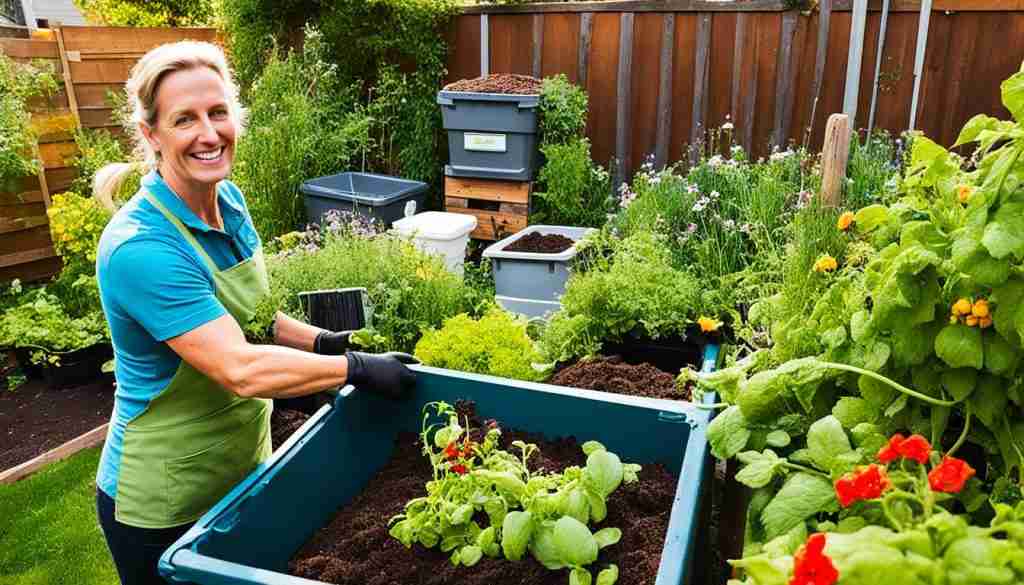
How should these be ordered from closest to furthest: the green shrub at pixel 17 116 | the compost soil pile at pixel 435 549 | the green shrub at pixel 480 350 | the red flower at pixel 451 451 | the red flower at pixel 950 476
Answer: the red flower at pixel 950 476 < the compost soil pile at pixel 435 549 < the red flower at pixel 451 451 < the green shrub at pixel 480 350 < the green shrub at pixel 17 116

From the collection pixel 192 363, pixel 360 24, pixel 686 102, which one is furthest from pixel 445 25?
pixel 192 363

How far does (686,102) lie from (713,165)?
2.11 m

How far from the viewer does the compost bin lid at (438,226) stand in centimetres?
443

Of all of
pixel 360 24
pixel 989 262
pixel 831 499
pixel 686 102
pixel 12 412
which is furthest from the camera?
pixel 360 24

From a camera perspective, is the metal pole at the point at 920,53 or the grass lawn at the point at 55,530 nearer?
the grass lawn at the point at 55,530

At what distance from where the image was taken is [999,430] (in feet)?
3.91

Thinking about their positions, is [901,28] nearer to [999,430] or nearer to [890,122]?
[890,122]

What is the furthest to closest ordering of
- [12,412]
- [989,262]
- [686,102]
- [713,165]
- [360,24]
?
1. [360,24]
2. [686,102]
3. [12,412]
4. [713,165]
5. [989,262]

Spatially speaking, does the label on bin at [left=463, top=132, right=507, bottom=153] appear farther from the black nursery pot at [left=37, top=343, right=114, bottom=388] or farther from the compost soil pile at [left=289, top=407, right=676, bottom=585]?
the compost soil pile at [left=289, top=407, right=676, bottom=585]

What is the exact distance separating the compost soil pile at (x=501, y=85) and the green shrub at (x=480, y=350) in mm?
2948

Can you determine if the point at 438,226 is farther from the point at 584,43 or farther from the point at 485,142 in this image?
the point at 584,43

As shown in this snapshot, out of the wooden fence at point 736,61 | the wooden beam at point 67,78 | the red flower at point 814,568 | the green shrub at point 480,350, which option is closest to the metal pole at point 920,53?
the wooden fence at point 736,61

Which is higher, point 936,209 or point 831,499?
point 936,209

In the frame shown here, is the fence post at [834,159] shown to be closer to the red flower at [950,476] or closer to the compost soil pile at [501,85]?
the red flower at [950,476]
